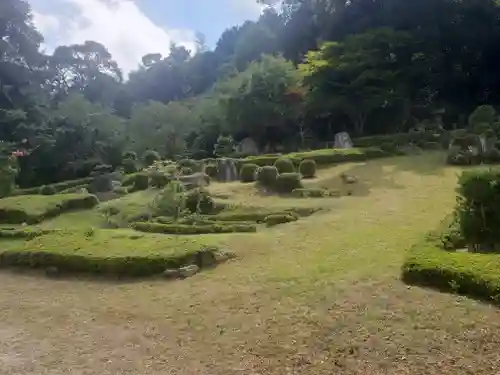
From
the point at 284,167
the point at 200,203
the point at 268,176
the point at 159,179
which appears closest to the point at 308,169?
the point at 284,167

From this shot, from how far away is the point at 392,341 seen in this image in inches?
219

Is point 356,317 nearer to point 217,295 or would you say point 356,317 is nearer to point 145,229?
point 217,295

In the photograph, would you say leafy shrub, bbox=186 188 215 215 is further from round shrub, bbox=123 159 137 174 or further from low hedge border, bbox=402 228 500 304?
round shrub, bbox=123 159 137 174

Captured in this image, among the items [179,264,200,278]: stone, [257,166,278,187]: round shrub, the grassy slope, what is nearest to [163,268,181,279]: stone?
[179,264,200,278]: stone

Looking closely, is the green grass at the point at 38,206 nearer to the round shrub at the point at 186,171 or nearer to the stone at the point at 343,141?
the round shrub at the point at 186,171

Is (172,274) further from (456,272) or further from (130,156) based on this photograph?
(130,156)

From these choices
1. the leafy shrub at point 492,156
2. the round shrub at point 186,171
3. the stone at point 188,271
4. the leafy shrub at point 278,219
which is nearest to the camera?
the stone at point 188,271

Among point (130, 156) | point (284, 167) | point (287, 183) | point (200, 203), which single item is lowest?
point (200, 203)

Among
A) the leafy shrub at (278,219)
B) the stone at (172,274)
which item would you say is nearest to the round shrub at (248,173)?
the leafy shrub at (278,219)

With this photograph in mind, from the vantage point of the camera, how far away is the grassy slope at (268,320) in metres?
5.42

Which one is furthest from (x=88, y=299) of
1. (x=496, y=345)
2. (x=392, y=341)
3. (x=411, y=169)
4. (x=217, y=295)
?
(x=411, y=169)

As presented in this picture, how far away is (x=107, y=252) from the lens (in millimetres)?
10297

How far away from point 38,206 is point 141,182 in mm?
5676

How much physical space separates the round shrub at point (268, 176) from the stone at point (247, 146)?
13750mm
